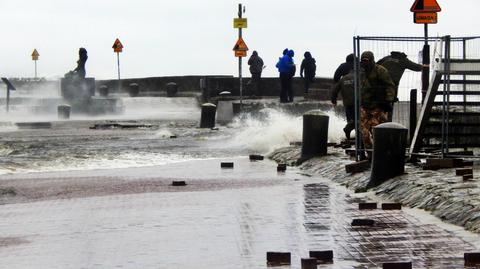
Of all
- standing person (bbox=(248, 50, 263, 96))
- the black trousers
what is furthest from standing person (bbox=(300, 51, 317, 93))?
the black trousers

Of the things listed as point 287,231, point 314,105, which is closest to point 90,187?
point 287,231

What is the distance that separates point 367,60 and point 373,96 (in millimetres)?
627

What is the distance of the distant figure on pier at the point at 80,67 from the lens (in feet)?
175

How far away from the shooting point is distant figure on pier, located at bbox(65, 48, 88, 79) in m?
53.3

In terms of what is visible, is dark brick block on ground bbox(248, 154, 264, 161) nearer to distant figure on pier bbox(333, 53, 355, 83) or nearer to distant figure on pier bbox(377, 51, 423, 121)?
distant figure on pier bbox(333, 53, 355, 83)

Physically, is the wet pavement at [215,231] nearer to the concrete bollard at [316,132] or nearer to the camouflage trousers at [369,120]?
the camouflage trousers at [369,120]

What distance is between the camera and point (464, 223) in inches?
528

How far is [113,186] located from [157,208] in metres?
3.89

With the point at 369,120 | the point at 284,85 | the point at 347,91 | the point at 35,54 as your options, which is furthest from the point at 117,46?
the point at 369,120

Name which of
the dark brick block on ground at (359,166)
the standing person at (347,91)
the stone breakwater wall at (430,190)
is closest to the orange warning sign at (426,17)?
the standing person at (347,91)

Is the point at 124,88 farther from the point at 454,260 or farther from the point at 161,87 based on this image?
the point at 454,260

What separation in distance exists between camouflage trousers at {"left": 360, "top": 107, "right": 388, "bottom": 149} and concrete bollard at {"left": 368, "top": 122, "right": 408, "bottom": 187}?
2455mm

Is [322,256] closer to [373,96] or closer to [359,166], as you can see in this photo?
[359,166]

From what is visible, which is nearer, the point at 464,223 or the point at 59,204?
the point at 464,223
